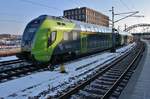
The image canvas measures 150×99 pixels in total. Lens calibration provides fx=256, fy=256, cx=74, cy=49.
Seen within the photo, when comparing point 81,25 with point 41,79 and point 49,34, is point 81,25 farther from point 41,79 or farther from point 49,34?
point 41,79

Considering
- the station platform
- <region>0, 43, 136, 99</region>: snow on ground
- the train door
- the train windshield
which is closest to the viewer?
the station platform

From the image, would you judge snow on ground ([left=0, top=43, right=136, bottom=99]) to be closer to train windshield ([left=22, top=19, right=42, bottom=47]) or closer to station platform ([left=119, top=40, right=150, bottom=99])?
station platform ([left=119, top=40, right=150, bottom=99])

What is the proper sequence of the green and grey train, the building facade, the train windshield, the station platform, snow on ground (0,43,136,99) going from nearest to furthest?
the station platform, snow on ground (0,43,136,99), the green and grey train, the train windshield, the building facade

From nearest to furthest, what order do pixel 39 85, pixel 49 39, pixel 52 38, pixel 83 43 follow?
pixel 39 85 < pixel 49 39 < pixel 52 38 < pixel 83 43

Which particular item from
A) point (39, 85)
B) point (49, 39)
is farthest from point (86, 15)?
point (39, 85)

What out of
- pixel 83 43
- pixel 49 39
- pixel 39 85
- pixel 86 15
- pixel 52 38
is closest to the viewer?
pixel 39 85

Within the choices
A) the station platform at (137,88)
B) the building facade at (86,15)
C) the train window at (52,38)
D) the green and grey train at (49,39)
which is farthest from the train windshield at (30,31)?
the building facade at (86,15)

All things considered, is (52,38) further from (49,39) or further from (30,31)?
(30,31)

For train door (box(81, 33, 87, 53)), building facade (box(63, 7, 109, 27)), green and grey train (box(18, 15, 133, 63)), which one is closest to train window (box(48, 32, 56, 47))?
green and grey train (box(18, 15, 133, 63))

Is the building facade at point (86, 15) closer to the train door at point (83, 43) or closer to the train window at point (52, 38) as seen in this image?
the train door at point (83, 43)

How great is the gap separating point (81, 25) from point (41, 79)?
443 inches

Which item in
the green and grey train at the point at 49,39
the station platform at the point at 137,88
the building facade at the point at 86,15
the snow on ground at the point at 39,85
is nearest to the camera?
the station platform at the point at 137,88

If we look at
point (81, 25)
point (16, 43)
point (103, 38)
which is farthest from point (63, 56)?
point (16, 43)

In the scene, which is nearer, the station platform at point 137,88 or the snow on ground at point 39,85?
the station platform at point 137,88
